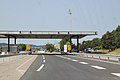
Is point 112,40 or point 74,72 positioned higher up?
point 112,40

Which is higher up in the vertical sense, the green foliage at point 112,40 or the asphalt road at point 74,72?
the green foliage at point 112,40


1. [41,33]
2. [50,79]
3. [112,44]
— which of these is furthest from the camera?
[112,44]

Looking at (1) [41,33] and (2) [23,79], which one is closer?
(2) [23,79]

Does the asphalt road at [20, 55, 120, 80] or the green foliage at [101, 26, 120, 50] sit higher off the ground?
the green foliage at [101, 26, 120, 50]

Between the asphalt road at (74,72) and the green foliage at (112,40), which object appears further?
the green foliage at (112,40)

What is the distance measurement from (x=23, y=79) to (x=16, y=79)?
0.54 m

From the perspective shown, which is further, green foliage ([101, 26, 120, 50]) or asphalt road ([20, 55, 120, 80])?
green foliage ([101, 26, 120, 50])

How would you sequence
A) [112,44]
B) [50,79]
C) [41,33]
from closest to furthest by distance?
[50,79]
[41,33]
[112,44]

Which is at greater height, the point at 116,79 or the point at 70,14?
the point at 70,14

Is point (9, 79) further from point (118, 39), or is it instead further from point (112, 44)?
point (112, 44)

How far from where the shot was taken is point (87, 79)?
44.8ft

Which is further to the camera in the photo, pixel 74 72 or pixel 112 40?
pixel 112 40

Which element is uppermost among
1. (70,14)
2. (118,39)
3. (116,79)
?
(70,14)

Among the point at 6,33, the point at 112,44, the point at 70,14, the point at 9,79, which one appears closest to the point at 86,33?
the point at 70,14
